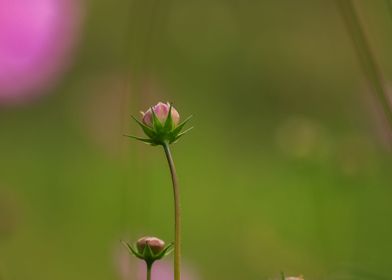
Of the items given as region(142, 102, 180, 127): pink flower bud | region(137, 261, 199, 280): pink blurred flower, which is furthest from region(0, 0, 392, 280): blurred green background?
region(142, 102, 180, 127): pink flower bud

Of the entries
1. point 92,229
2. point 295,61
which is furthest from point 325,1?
point 92,229

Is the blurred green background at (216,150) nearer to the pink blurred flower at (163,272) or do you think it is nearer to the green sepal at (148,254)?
the pink blurred flower at (163,272)

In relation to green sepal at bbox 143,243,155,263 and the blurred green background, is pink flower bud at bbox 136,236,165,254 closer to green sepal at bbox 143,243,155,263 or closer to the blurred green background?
green sepal at bbox 143,243,155,263

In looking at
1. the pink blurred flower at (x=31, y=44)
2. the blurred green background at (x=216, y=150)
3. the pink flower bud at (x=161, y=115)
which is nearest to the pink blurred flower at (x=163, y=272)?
the blurred green background at (x=216, y=150)

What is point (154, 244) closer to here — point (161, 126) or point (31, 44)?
point (161, 126)

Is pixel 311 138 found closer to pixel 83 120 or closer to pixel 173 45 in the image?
pixel 83 120
